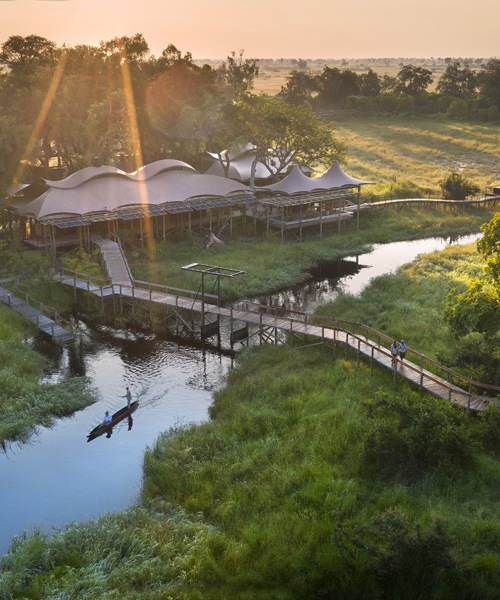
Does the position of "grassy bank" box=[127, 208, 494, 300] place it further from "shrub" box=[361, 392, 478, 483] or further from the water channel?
"shrub" box=[361, 392, 478, 483]

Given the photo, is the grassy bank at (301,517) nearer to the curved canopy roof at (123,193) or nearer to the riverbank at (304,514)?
the riverbank at (304,514)

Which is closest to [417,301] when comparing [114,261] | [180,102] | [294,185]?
[114,261]

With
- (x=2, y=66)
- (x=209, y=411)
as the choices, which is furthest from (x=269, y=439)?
(x=2, y=66)

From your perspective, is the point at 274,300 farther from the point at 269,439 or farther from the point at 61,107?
the point at 61,107

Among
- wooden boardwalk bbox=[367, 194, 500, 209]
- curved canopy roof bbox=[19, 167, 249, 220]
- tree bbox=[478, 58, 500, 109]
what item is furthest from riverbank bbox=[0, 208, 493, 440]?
tree bbox=[478, 58, 500, 109]

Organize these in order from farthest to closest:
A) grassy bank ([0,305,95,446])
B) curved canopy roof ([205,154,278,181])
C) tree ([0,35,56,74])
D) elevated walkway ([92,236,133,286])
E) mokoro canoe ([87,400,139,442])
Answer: tree ([0,35,56,74]) → curved canopy roof ([205,154,278,181]) → elevated walkway ([92,236,133,286]) → grassy bank ([0,305,95,446]) → mokoro canoe ([87,400,139,442])

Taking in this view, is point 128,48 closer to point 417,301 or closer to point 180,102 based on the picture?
point 180,102
